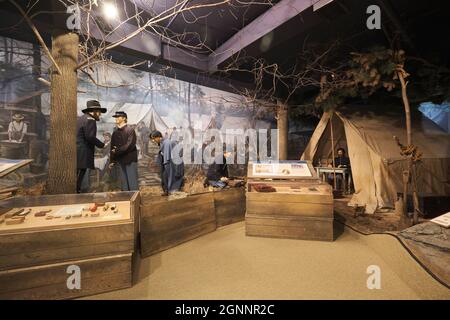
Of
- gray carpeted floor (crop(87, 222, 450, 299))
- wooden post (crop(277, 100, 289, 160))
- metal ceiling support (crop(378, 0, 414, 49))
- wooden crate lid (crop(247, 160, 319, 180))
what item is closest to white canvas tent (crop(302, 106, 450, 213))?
wooden post (crop(277, 100, 289, 160))

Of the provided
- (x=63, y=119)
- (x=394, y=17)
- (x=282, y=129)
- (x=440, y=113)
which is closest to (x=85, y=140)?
(x=63, y=119)

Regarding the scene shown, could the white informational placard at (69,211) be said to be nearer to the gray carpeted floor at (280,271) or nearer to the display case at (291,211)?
the gray carpeted floor at (280,271)

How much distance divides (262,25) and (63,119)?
3651 mm

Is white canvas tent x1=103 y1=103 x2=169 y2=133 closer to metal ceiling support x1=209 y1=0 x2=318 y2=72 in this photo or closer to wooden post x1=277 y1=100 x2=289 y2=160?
metal ceiling support x1=209 y1=0 x2=318 y2=72

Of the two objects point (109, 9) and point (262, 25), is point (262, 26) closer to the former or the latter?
point (262, 25)

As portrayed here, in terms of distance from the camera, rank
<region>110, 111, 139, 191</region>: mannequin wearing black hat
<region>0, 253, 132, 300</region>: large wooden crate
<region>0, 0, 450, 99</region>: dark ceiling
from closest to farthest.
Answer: <region>0, 253, 132, 300</region>: large wooden crate
<region>0, 0, 450, 99</region>: dark ceiling
<region>110, 111, 139, 191</region>: mannequin wearing black hat

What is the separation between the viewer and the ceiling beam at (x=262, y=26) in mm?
3414

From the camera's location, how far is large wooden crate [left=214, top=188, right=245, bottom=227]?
13.3 feet

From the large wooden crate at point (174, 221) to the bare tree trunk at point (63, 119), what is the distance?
1.10 meters

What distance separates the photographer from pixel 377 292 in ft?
6.97

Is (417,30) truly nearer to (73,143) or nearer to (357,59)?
(357,59)

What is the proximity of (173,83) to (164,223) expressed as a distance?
17.9 ft

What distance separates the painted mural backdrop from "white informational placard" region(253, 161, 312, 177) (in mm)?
2498

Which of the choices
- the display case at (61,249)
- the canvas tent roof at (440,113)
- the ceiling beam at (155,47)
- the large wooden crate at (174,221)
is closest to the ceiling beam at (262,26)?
the ceiling beam at (155,47)
